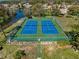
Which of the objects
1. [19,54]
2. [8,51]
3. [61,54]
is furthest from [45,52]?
[8,51]

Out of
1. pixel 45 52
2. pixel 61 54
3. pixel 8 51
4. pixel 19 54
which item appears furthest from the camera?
pixel 8 51

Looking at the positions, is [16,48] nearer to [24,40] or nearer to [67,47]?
[24,40]

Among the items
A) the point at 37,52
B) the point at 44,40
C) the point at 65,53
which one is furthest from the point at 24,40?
the point at 65,53

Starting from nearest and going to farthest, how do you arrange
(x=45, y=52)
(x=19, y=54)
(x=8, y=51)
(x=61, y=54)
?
(x=19, y=54), (x=61, y=54), (x=45, y=52), (x=8, y=51)

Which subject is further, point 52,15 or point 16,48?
point 52,15

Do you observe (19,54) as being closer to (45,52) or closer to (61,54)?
(45,52)

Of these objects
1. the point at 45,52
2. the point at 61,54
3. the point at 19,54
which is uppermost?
the point at 19,54

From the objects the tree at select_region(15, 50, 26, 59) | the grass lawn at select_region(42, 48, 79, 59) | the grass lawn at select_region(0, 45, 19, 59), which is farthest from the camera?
the grass lawn at select_region(0, 45, 19, 59)

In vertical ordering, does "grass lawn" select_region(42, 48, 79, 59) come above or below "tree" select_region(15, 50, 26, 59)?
below

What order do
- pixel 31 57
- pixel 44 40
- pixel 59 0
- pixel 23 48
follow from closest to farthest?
pixel 31 57 → pixel 23 48 → pixel 44 40 → pixel 59 0

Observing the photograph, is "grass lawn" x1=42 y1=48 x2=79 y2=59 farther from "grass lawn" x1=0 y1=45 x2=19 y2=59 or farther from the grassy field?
"grass lawn" x1=0 y1=45 x2=19 y2=59

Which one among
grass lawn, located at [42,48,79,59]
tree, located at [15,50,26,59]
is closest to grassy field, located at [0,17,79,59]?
grass lawn, located at [42,48,79,59]
